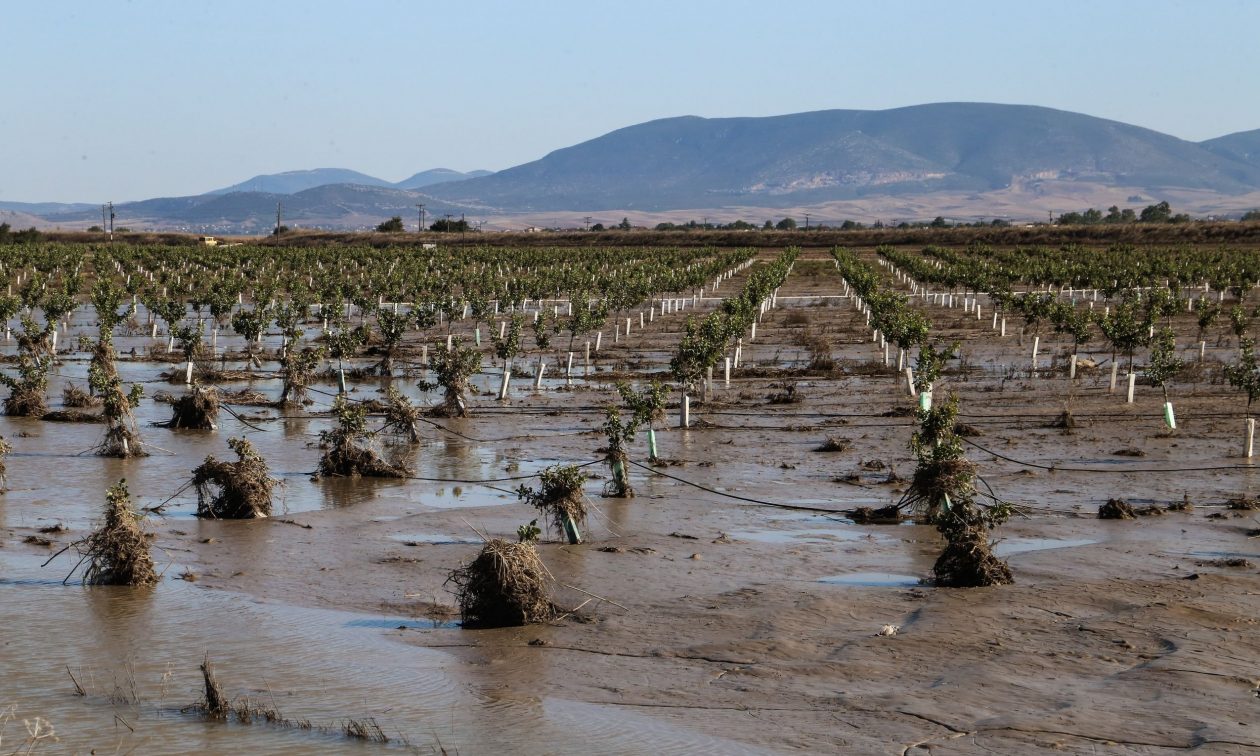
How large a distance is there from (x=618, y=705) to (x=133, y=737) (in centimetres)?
330

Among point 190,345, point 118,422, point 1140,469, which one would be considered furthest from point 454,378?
point 1140,469

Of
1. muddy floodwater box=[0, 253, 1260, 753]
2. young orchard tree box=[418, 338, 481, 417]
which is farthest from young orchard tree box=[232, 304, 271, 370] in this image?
muddy floodwater box=[0, 253, 1260, 753]

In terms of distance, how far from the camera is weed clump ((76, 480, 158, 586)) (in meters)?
12.7

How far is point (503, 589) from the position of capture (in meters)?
11.3

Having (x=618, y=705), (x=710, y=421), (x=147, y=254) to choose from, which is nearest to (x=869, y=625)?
(x=618, y=705)

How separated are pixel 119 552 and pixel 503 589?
A: 401 centimetres

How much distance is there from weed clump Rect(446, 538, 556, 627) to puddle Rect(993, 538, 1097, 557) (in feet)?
17.1

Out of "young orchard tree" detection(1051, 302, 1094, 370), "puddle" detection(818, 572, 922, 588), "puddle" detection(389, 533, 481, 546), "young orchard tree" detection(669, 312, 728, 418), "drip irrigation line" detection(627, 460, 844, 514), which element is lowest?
"puddle" detection(389, 533, 481, 546)

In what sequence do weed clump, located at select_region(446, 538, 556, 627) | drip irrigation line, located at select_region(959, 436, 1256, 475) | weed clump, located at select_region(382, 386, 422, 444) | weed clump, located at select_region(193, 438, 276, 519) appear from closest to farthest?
weed clump, located at select_region(446, 538, 556, 627), weed clump, located at select_region(193, 438, 276, 519), drip irrigation line, located at select_region(959, 436, 1256, 475), weed clump, located at select_region(382, 386, 422, 444)

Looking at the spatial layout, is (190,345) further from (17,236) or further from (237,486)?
(17,236)

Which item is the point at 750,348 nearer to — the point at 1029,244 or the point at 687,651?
the point at 687,651

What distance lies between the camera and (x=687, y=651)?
1085 centimetres

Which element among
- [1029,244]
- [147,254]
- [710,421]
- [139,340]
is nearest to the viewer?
[710,421]

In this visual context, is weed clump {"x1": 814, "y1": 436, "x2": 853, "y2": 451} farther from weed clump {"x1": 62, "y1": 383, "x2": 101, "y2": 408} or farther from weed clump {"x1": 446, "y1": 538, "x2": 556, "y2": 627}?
weed clump {"x1": 62, "y1": 383, "x2": 101, "y2": 408}
